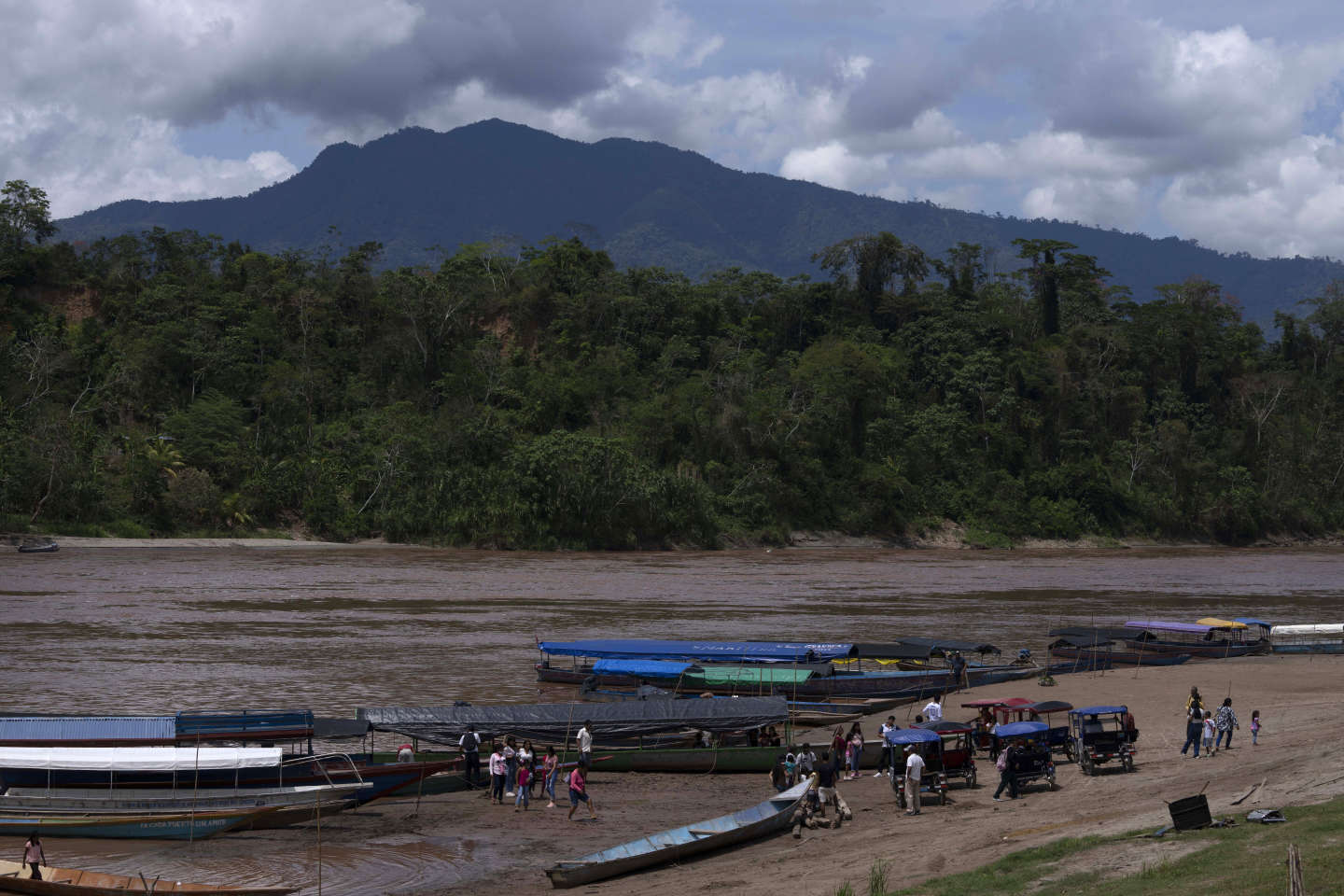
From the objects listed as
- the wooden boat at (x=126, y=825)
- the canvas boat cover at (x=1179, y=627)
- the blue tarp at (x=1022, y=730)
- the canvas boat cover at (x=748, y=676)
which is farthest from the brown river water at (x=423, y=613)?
the blue tarp at (x=1022, y=730)

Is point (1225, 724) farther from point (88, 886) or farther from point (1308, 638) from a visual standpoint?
point (88, 886)

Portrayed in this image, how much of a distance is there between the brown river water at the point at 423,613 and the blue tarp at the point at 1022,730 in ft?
29.9

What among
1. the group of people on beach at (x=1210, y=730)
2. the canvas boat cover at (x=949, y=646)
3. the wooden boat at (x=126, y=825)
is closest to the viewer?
the wooden boat at (x=126, y=825)

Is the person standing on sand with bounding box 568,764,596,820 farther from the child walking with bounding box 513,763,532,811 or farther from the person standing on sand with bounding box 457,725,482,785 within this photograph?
the person standing on sand with bounding box 457,725,482,785

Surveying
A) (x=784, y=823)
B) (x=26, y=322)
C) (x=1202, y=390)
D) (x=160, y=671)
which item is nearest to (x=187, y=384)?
(x=26, y=322)

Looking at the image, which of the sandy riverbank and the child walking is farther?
the child walking

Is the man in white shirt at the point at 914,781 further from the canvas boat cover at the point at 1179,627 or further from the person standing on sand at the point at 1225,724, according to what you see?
the canvas boat cover at the point at 1179,627

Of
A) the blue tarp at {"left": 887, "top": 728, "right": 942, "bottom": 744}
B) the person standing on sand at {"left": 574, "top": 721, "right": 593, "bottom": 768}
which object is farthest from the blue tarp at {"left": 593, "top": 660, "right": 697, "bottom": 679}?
the blue tarp at {"left": 887, "top": 728, "right": 942, "bottom": 744}

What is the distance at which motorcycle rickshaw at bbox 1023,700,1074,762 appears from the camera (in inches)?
844

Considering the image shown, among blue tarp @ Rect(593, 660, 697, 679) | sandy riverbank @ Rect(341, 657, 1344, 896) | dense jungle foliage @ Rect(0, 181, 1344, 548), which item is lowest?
sandy riverbank @ Rect(341, 657, 1344, 896)

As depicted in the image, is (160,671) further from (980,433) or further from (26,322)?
(980,433)

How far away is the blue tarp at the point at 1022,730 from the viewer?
20203mm

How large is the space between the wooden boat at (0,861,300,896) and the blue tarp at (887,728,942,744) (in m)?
10.2

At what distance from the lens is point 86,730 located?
20.2 m
